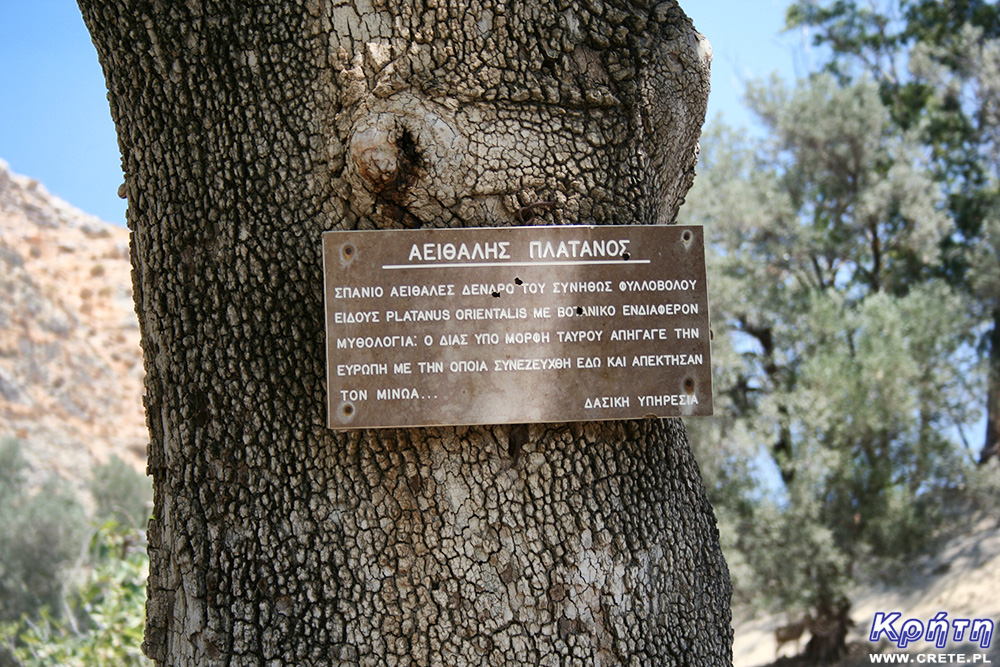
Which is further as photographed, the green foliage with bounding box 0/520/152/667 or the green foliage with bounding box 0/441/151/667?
the green foliage with bounding box 0/441/151/667

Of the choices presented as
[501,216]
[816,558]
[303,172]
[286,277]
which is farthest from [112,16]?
[816,558]

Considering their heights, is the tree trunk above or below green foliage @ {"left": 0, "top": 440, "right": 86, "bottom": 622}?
above

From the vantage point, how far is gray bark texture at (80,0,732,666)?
5.23ft

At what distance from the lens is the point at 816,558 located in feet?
27.2

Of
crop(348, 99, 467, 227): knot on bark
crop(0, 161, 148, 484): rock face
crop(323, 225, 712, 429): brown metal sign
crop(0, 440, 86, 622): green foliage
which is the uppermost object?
crop(0, 161, 148, 484): rock face

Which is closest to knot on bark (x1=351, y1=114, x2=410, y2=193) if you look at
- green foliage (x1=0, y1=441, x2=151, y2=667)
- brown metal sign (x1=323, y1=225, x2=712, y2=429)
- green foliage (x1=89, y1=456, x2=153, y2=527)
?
brown metal sign (x1=323, y1=225, x2=712, y2=429)

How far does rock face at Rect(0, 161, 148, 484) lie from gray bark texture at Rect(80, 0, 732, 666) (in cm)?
1621

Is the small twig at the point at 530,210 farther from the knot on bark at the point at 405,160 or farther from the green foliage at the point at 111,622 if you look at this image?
the green foliage at the point at 111,622

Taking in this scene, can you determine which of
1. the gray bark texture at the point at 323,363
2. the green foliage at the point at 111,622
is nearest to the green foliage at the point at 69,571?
the green foliage at the point at 111,622

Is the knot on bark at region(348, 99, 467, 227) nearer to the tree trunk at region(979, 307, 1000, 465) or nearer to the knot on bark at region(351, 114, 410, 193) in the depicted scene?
the knot on bark at region(351, 114, 410, 193)

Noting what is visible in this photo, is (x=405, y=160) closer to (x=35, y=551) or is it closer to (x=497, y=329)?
(x=497, y=329)

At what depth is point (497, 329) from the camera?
169 cm

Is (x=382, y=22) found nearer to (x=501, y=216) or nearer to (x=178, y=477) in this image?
(x=501, y=216)

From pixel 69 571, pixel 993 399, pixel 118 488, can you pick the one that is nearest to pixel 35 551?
pixel 69 571
